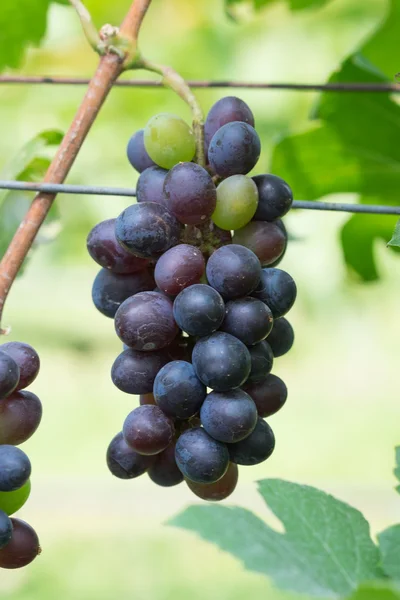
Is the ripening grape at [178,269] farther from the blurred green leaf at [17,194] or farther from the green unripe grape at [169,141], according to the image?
the blurred green leaf at [17,194]

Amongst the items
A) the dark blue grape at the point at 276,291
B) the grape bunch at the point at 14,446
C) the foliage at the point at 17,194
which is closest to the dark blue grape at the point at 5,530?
the grape bunch at the point at 14,446

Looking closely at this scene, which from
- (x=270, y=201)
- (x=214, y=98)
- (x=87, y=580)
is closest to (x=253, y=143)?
(x=270, y=201)

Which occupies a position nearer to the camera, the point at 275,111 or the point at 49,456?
the point at 275,111

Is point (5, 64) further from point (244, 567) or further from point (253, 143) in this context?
point (244, 567)

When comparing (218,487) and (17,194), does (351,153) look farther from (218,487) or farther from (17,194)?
(218,487)

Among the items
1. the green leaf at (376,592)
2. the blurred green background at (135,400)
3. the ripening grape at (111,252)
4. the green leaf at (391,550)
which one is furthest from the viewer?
the blurred green background at (135,400)

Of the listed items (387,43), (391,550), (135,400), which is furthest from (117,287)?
(135,400)
